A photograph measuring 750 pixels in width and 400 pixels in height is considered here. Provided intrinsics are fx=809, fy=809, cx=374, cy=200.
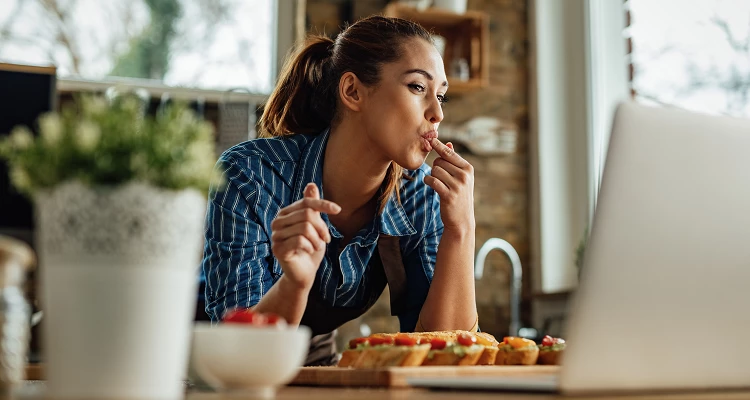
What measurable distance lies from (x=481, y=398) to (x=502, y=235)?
10.3ft

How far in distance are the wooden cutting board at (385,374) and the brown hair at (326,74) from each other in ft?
2.95

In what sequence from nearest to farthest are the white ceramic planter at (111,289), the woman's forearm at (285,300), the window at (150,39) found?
the white ceramic planter at (111,289), the woman's forearm at (285,300), the window at (150,39)

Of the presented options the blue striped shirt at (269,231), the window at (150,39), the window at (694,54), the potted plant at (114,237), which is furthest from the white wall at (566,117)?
the potted plant at (114,237)

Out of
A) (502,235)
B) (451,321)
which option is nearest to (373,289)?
(451,321)

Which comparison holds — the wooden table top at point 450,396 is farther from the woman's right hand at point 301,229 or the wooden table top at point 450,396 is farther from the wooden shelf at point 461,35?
the wooden shelf at point 461,35

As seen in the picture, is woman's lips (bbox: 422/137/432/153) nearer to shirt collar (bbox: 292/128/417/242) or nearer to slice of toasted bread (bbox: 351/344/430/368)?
shirt collar (bbox: 292/128/417/242)

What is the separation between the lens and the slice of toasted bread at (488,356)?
1.36 m

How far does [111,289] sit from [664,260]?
1.68 feet

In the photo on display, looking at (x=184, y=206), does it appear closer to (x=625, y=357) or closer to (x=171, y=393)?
(x=171, y=393)

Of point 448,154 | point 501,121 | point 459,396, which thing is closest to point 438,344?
point 459,396

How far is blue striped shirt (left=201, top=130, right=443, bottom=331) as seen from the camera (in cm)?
171

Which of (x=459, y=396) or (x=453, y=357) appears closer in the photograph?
(x=459, y=396)

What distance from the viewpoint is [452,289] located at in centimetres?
188

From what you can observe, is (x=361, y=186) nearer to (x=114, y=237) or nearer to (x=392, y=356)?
(x=392, y=356)
